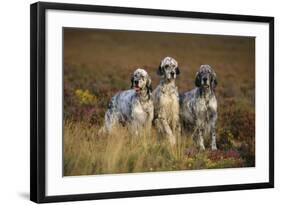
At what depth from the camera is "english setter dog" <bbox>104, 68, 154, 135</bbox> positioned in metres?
6.98

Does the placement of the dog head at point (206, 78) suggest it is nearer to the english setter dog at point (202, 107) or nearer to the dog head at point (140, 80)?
the english setter dog at point (202, 107)

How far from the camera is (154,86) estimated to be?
7.18m

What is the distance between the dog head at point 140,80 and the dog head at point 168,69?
0.14m

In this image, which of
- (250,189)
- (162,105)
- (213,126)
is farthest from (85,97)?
(250,189)

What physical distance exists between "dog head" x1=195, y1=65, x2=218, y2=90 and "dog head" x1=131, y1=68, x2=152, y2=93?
1.67ft

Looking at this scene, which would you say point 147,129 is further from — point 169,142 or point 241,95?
point 241,95

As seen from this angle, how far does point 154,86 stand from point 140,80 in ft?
0.48

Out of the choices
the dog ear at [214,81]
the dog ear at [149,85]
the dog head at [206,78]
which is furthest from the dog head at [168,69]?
the dog ear at [214,81]

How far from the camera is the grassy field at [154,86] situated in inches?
268

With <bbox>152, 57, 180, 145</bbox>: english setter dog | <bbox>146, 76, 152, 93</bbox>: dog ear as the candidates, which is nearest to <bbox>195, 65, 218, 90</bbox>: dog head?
<bbox>152, 57, 180, 145</bbox>: english setter dog

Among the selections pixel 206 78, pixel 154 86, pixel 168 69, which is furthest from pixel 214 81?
pixel 154 86

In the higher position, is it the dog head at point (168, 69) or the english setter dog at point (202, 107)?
the dog head at point (168, 69)

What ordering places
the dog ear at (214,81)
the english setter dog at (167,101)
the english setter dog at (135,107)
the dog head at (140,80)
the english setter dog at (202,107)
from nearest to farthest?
the english setter dog at (135,107)
the dog head at (140,80)
the english setter dog at (167,101)
the english setter dog at (202,107)
the dog ear at (214,81)

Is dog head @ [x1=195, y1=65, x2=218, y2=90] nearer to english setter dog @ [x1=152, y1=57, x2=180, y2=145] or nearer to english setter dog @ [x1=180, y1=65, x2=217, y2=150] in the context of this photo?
english setter dog @ [x1=180, y1=65, x2=217, y2=150]
